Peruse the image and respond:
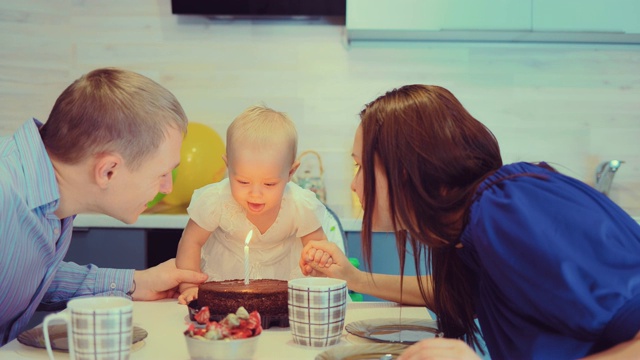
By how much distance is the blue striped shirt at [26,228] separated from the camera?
147cm

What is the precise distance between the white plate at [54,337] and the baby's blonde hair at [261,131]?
852 mm

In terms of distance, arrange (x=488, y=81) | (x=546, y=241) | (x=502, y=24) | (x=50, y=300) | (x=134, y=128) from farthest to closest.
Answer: (x=488, y=81) → (x=502, y=24) → (x=50, y=300) → (x=134, y=128) → (x=546, y=241)

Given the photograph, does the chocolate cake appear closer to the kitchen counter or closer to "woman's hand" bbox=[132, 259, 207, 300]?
"woman's hand" bbox=[132, 259, 207, 300]

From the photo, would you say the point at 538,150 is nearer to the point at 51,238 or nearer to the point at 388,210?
the point at 388,210

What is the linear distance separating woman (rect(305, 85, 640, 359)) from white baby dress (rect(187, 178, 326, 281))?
2.20ft

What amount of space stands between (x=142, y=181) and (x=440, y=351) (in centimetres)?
71

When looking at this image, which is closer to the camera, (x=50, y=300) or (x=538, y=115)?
(x=50, y=300)

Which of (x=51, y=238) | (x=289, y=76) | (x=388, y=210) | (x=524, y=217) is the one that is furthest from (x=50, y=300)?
(x=289, y=76)

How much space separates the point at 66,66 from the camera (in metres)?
3.81

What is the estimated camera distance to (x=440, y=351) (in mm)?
1123

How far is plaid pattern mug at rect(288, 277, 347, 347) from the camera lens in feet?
4.43

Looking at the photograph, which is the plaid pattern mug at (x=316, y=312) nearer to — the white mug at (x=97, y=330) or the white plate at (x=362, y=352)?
the white plate at (x=362, y=352)

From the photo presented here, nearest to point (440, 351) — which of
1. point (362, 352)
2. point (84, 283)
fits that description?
point (362, 352)

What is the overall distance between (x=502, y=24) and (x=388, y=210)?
2041 millimetres
